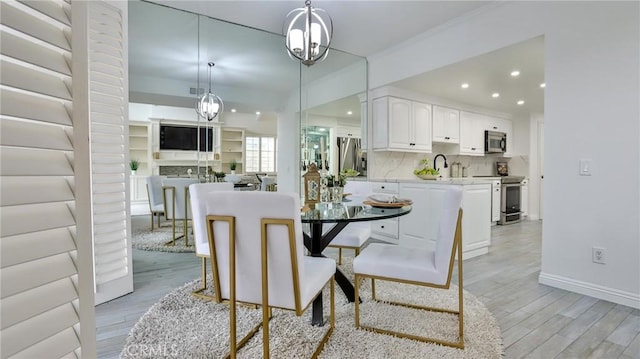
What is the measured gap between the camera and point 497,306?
7.16ft

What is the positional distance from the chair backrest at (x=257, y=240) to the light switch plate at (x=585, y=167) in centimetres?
251

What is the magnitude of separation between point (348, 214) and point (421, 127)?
3.40 metres

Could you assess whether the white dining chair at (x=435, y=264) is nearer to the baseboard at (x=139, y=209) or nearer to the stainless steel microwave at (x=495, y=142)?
the baseboard at (x=139, y=209)

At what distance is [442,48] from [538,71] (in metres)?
1.24

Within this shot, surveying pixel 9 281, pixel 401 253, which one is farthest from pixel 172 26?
pixel 9 281

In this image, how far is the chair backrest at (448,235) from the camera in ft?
5.35

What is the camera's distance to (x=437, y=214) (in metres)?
3.46

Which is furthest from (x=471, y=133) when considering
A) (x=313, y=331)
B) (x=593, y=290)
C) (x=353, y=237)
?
(x=313, y=331)

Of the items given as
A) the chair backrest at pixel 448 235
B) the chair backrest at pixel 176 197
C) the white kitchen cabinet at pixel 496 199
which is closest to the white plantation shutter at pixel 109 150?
the chair backrest at pixel 176 197

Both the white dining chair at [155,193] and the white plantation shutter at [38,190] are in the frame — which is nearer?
the white plantation shutter at [38,190]

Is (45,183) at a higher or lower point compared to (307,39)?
lower

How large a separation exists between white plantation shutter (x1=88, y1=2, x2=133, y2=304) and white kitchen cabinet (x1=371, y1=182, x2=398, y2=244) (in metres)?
2.79

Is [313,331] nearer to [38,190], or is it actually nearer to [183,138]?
[38,190]

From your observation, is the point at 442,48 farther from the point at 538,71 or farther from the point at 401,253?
the point at 401,253
